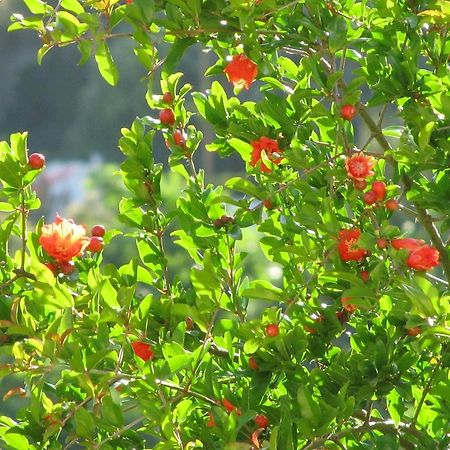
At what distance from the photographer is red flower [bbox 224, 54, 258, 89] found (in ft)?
5.41

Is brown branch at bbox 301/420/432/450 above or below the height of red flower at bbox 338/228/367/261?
below

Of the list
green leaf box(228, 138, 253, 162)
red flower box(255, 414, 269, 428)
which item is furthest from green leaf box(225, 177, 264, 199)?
red flower box(255, 414, 269, 428)

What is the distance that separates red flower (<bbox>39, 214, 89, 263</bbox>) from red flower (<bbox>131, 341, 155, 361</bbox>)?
21 cm

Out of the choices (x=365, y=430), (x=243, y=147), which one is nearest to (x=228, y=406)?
(x=365, y=430)

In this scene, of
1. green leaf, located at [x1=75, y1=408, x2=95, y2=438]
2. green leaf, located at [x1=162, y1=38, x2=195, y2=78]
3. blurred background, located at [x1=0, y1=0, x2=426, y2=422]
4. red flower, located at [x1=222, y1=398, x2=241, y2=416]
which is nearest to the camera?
green leaf, located at [x1=75, y1=408, x2=95, y2=438]

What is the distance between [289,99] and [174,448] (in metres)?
0.58

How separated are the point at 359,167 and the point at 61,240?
0.47 metres

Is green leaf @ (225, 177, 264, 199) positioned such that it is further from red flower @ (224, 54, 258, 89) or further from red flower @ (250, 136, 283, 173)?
red flower @ (224, 54, 258, 89)

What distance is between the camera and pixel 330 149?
1.73m

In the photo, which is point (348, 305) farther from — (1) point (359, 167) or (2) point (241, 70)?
(2) point (241, 70)

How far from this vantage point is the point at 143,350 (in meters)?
1.54

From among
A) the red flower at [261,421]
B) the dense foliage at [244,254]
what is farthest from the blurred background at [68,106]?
the red flower at [261,421]

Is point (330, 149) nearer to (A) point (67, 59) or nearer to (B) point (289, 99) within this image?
(B) point (289, 99)

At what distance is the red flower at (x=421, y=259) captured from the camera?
146 cm
